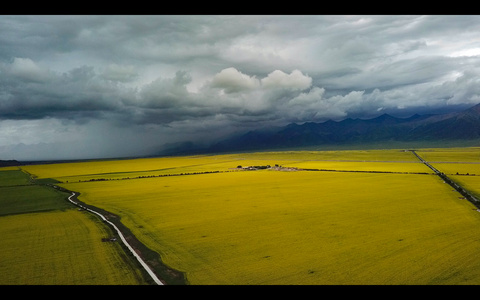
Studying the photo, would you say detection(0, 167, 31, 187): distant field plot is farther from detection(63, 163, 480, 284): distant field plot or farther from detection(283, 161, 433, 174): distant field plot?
detection(283, 161, 433, 174): distant field plot

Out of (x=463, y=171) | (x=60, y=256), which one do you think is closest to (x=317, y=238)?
(x=60, y=256)

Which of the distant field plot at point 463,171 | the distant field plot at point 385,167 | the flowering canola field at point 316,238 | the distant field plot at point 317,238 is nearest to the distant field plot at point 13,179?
the flowering canola field at point 316,238

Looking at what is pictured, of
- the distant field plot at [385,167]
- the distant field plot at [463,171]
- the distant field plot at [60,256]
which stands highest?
the distant field plot at [60,256]

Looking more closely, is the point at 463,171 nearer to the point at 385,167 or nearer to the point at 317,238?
the point at 385,167

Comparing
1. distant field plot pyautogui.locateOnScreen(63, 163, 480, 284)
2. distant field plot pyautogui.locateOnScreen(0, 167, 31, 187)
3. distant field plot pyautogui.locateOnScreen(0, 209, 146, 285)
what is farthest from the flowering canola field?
distant field plot pyautogui.locateOnScreen(0, 167, 31, 187)

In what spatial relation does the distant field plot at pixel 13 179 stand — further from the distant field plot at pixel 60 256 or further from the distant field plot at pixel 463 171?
the distant field plot at pixel 463 171
